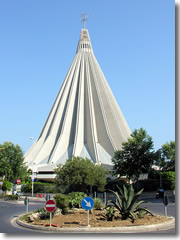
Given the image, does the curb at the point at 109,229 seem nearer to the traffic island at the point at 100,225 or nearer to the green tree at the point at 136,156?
the traffic island at the point at 100,225

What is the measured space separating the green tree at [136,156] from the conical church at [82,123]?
33.2 feet

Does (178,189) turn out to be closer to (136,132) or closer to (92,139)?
(136,132)

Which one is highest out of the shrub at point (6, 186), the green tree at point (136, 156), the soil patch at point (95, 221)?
the green tree at point (136, 156)

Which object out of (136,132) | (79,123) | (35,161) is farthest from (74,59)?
(136,132)

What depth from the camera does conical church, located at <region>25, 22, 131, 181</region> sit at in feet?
158

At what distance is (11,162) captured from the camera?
1401 inches

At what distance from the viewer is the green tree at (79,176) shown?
2830 centimetres

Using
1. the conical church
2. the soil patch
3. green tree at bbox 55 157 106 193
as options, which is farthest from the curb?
the conical church

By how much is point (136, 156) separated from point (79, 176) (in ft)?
28.2

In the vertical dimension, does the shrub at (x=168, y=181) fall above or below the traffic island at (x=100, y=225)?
below

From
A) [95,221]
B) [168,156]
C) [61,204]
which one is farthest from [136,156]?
[95,221]

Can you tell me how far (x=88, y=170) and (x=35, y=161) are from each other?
21025 mm

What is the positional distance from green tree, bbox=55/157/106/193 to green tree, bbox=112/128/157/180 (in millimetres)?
4814

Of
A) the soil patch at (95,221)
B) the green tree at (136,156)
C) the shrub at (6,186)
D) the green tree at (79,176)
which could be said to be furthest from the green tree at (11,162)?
the soil patch at (95,221)
